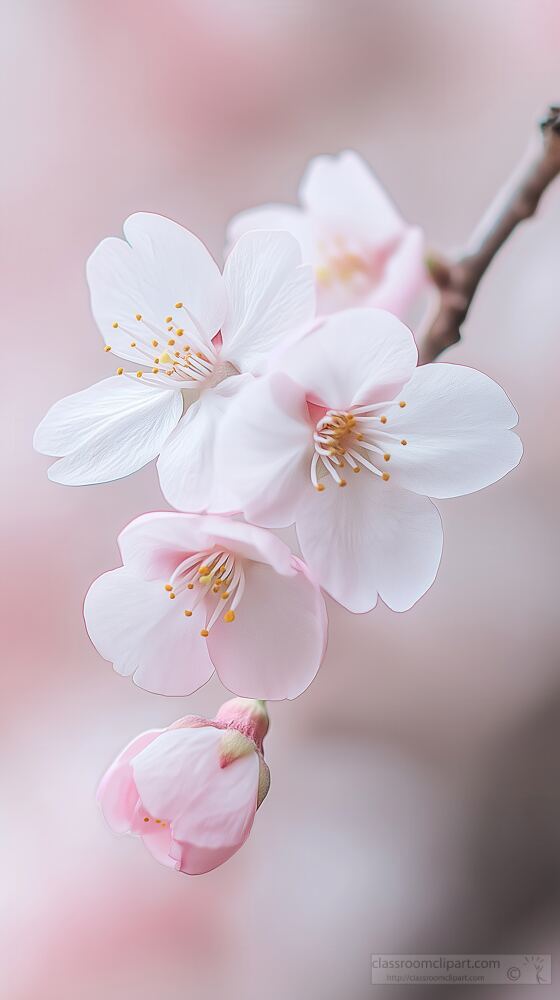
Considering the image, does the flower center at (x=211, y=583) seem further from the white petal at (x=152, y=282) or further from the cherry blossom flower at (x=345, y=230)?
the cherry blossom flower at (x=345, y=230)

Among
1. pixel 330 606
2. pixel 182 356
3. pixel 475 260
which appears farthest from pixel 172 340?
pixel 330 606

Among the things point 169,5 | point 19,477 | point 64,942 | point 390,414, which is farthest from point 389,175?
point 64,942

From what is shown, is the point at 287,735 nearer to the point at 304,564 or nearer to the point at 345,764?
the point at 345,764

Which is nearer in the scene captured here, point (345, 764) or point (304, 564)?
point (304, 564)

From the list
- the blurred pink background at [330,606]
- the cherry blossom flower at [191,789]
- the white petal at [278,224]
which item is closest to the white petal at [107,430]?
the cherry blossom flower at [191,789]

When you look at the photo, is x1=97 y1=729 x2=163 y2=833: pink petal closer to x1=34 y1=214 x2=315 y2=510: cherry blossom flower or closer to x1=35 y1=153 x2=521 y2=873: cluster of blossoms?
x1=35 y1=153 x2=521 y2=873: cluster of blossoms

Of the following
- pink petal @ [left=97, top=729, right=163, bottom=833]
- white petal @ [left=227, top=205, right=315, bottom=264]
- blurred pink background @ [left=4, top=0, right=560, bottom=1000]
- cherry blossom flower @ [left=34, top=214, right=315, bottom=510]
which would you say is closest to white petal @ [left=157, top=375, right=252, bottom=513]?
cherry blossom flower @ [left=34, top=214, right=315, bottom=510]
